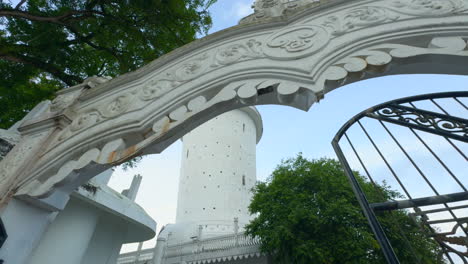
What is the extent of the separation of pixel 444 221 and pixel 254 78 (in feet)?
4.29

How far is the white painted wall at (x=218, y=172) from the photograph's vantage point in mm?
17953

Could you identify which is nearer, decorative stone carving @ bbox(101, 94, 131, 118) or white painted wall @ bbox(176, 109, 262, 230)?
decorative stone carving @ bbox(101, 94, 131, 118)

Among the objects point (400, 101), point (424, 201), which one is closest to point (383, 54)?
point (400, 101)

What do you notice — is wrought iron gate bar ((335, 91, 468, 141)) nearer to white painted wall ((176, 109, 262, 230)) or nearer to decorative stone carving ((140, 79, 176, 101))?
decorative stone carving ((140, 79, 176, 101))

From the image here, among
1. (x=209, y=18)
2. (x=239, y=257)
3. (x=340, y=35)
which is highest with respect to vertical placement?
(x=209, y=18)

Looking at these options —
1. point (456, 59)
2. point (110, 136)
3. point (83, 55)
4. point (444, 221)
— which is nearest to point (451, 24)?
point (456, 59)

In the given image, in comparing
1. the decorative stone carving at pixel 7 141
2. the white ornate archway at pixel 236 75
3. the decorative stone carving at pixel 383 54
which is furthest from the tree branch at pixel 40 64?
the decorative stone carving at pixel 383 54

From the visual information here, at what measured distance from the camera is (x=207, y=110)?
1.80 meters

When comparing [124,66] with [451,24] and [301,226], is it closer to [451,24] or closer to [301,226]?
[451,24]

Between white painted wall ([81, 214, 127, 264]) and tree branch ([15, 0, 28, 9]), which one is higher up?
tree branch ([15, 0, 28, 9])

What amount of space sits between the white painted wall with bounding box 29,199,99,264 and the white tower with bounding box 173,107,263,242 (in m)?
12.9

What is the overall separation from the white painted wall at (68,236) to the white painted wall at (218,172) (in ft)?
46.5

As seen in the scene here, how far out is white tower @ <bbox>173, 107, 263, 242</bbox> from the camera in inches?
687

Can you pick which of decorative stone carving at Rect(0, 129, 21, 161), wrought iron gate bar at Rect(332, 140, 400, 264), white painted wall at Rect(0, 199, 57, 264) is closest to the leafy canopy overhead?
decorative stone carving at Rect(0, 129, 21, 161)
